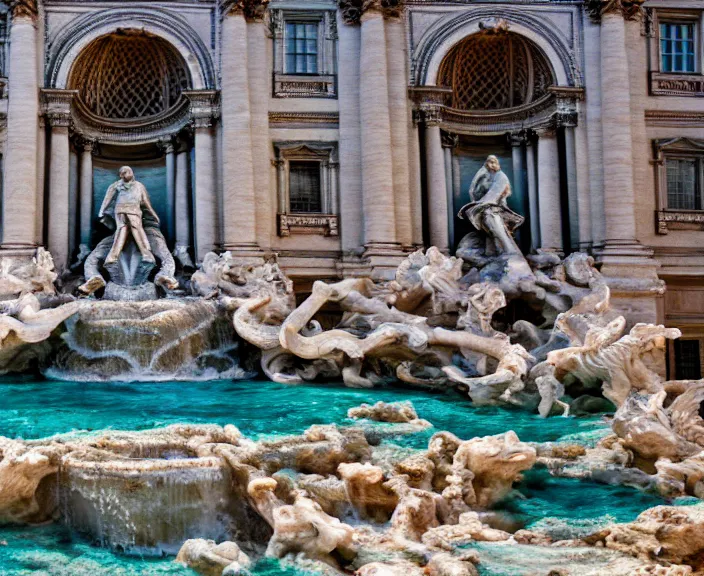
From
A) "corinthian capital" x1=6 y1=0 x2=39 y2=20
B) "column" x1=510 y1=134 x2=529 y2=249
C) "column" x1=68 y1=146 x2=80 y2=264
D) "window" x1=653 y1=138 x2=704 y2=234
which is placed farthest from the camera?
"column" x1=510 y1=134 x2=529 y2=249

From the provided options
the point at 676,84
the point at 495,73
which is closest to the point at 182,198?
the point at 495,73

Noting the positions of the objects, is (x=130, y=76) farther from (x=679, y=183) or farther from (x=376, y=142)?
(x=679, y=183)

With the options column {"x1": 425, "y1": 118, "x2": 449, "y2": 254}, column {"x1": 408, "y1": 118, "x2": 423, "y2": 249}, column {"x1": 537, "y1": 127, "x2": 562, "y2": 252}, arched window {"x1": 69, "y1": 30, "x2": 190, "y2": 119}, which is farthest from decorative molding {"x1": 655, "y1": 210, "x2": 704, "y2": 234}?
arched window {"x1": 69, "y1": 30, "x2": 190, "y2": 119}

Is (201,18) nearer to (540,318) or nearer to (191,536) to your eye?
(540,318)

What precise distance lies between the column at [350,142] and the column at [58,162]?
6.18 m

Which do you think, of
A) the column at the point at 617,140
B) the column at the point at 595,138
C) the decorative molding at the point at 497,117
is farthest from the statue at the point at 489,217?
the column at the point at 617,140

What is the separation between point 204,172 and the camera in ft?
78.0

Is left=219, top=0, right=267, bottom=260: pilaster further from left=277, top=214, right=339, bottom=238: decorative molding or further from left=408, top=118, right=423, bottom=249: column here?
left=408, top=118, right=423, bottom=249: column

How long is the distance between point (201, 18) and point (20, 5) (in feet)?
13.1

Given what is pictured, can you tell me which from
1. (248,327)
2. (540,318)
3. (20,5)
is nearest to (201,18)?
(20,5)

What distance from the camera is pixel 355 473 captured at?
11680mm

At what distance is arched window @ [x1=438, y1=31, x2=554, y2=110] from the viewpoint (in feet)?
83.5

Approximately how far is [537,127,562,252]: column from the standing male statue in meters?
9.16

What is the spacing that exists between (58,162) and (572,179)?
1188 centimetres
